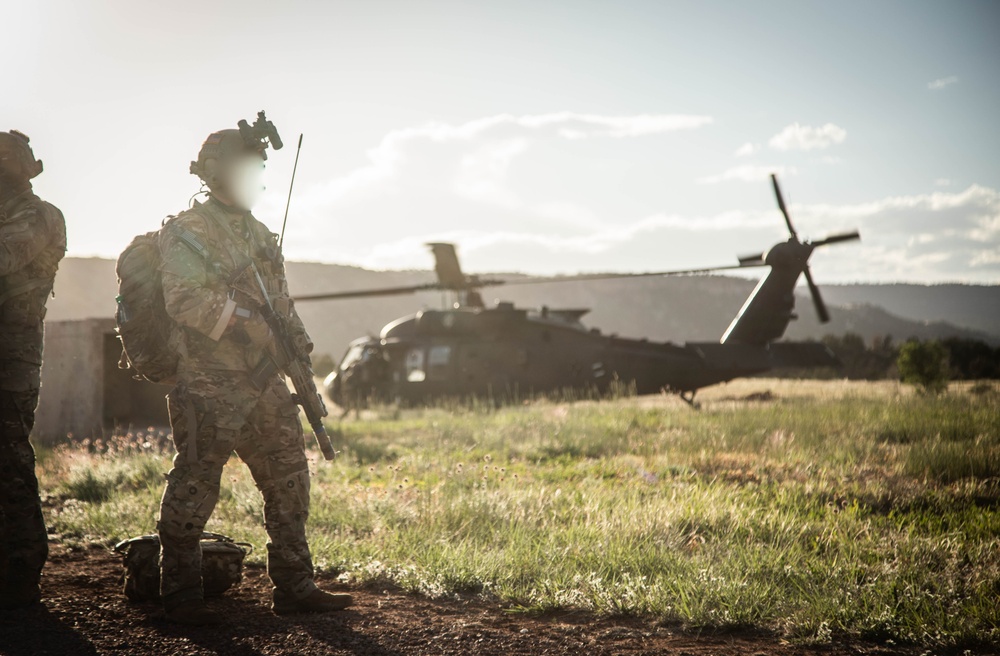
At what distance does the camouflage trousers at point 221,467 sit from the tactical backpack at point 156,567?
42 cm

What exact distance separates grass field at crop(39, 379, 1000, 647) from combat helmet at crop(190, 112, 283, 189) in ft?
8.63

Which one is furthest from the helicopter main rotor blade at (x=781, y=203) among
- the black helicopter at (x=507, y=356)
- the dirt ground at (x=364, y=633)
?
the dirt ground at (x=364, y=633)

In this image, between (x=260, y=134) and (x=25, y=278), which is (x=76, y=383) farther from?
(x=260, y=134)

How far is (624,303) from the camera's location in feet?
401

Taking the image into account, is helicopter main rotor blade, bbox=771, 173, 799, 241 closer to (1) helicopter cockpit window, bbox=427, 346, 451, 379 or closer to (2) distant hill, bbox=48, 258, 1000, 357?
(1) helicopter cockpit window, bbox=427, 346, 451, 379

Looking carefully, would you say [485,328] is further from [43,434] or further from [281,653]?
[281,653]

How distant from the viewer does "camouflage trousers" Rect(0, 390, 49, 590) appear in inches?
160

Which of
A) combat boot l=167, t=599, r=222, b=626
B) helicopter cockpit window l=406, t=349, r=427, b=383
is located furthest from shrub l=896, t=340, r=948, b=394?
combat boot l=167, t=599, r=222, b=626

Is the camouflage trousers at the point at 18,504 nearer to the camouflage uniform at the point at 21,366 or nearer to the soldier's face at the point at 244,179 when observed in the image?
the camouflage uniform at the point at 21,366

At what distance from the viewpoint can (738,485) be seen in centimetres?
699

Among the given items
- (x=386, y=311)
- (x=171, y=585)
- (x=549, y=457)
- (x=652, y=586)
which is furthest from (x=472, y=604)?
(x=386, y=311)

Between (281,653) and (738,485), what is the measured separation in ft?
16.1

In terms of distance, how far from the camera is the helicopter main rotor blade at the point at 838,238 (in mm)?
11404

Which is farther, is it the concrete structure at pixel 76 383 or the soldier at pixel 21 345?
the concrete structure at pixel 76 383
